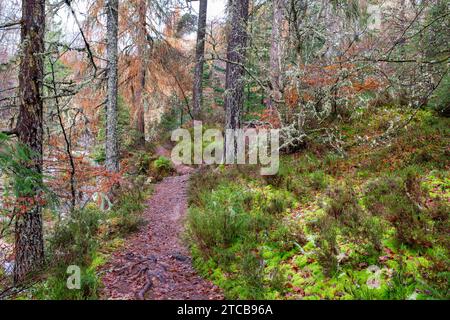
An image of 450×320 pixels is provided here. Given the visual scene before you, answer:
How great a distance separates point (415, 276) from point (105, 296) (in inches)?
160

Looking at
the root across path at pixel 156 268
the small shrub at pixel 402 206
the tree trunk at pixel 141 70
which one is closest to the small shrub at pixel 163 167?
the tree trunk at pixel 141 70

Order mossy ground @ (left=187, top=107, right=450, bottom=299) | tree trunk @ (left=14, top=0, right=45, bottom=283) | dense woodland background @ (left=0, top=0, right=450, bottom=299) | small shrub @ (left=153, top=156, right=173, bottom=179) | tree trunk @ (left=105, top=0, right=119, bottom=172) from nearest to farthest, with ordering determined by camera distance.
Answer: mossy ground @ (left=187, top=107, right=450, bottom=299) → dense woodland background @ (left=0, top=0, right=450, bottom=299) → tree trunk @ (left=14, top=0, right=45, bottom=283) → tree trunk @ (left=105, top=0, right=119, bottom=172) → small shrub @ (left=153, top=156, right=173, bottom=179)

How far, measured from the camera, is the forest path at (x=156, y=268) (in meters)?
4.60

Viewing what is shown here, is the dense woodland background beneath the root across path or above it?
above

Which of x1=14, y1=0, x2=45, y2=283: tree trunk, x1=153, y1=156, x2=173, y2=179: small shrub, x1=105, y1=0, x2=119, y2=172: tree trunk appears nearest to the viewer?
x1=14, y1=0, x2=45, y2=283: tree trunk

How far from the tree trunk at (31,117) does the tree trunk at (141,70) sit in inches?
248

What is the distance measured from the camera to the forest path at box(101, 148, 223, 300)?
4.60 meters

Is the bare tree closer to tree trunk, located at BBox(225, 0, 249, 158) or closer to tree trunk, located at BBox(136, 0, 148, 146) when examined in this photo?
tree trunk, located at BBox(225, 0, 249, 158)

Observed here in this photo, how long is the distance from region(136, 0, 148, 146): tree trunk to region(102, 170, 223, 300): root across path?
6620mm

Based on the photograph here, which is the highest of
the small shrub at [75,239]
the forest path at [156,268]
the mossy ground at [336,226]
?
the mossy ground at [336,226]

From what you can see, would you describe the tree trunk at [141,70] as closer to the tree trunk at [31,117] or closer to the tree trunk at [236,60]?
the tree trunk at [236,60]

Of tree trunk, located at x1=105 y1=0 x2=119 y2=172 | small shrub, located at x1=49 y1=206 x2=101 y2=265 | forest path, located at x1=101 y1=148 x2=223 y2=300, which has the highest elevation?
tree trunk, located at x1=105 y1=0 x2=119 y2=172

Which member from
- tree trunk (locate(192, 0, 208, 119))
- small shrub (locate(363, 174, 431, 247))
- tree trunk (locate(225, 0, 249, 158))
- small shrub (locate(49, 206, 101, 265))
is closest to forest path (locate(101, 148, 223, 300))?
small shrub (locate(49, 206, 101, 265))

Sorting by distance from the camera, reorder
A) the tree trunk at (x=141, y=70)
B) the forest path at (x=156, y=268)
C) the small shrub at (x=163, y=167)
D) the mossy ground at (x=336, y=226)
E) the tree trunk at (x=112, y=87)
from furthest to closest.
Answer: the small shrub at (x=163, y=167)
the tree trunk at (x=141, y=70)
the tree trunk at (x=112, y=87)
the forest path at (x=156, y=268)
the mossy ground at (x=336, y=226)
